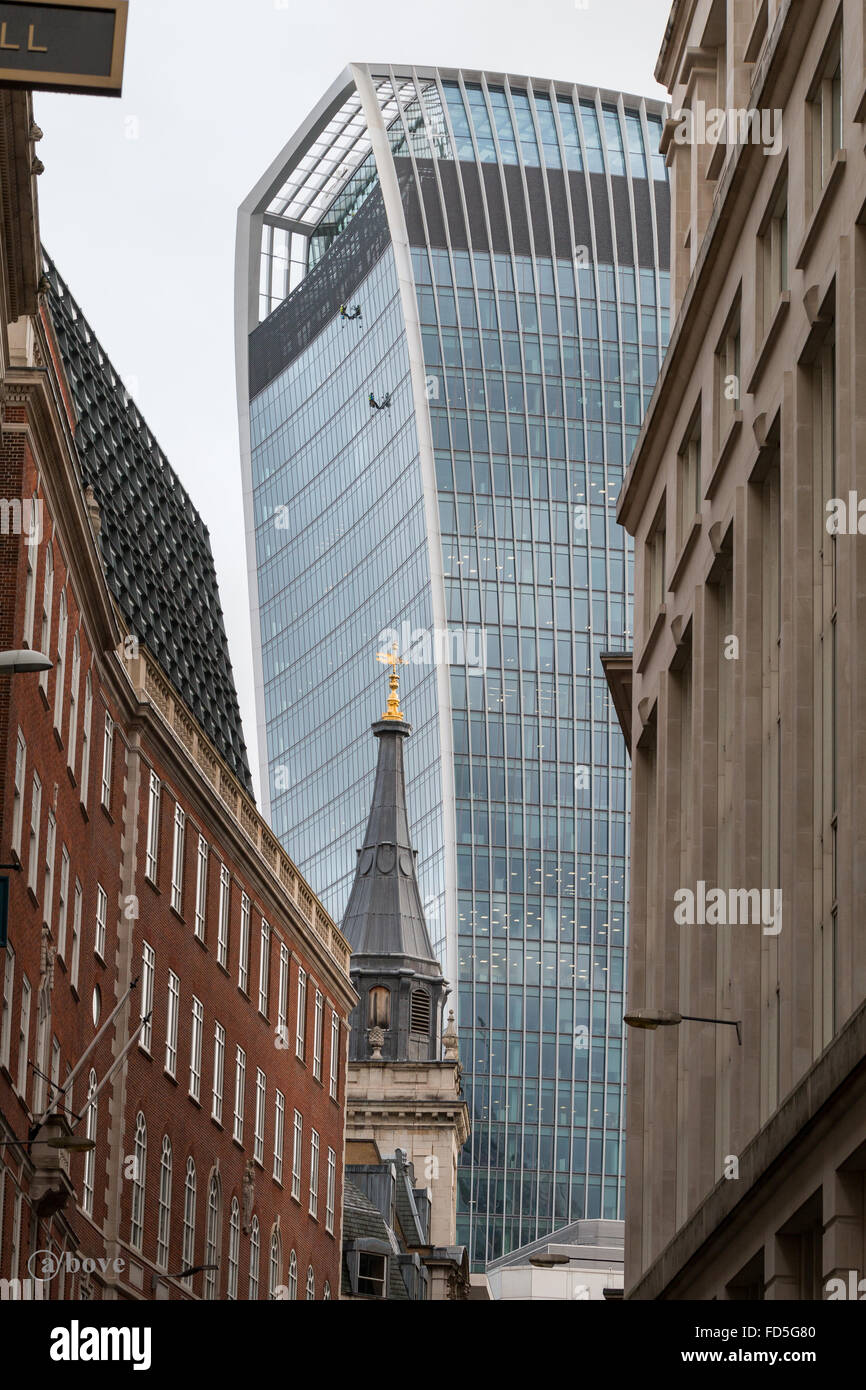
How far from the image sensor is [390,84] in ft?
606

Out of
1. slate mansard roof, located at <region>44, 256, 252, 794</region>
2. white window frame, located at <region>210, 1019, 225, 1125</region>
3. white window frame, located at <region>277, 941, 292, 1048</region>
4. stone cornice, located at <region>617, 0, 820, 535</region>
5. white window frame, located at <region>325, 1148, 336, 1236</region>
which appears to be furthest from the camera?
white window frame, located at <region>325, 1148, 336, 1236</region>

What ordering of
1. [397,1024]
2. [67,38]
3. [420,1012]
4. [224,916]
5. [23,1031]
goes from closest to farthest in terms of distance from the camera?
[67,38]
[23,1031]
[224,916]
[397,1024]
[420,1012]

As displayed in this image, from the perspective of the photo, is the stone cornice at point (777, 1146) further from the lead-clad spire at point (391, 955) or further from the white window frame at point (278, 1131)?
the lead-clad spire at point (391, 955)

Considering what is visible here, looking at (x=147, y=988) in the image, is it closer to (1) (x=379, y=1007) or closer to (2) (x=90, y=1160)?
(2) (x=90, y=1160)

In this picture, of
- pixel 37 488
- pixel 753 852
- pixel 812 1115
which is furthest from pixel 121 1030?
pixel 812 1115

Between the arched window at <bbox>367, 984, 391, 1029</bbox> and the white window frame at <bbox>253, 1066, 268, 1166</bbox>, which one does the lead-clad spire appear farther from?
the white window frame at <bbox>253, 1066, 268, 1166</bbox>

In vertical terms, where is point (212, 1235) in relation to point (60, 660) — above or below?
below

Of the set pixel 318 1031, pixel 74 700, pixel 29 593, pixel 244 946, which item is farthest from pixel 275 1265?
pixel 29 593

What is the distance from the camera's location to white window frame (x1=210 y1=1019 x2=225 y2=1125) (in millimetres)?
62562

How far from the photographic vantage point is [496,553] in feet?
585

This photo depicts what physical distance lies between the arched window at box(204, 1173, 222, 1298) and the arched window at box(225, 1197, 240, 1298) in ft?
3.43

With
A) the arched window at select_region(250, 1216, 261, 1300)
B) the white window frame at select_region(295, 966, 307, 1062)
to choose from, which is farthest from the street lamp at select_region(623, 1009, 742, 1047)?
the white window frame at select_region(295, 966, 307, 1062)

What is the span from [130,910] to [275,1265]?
746 inches

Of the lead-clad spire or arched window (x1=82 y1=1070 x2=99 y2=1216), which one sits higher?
the lead-clad spire
